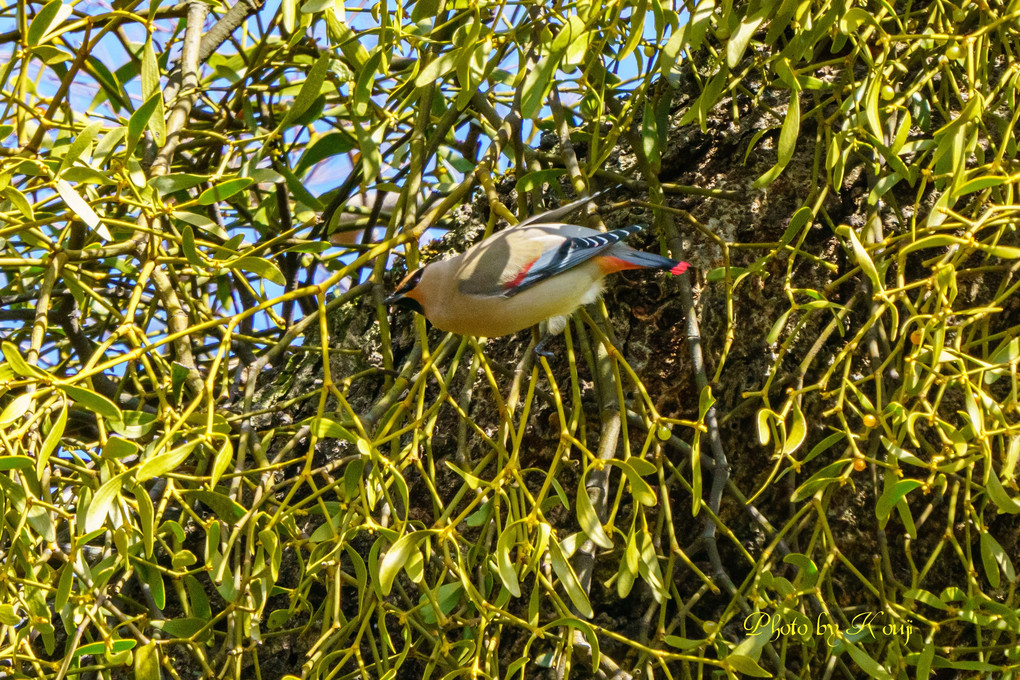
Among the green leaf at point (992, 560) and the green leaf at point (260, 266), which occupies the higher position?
the green leaf at point (260, 266)

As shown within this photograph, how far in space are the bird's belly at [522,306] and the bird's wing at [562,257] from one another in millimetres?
27

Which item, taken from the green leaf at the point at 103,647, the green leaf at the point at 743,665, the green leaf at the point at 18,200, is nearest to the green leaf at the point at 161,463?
the green leaf at the point at 103,647

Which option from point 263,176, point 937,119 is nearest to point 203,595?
point 263,176

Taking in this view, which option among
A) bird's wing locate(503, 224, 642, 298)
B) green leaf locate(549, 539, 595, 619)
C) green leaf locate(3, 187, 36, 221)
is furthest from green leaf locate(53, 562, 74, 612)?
bird's wing locate(503, 224, 642, 298)

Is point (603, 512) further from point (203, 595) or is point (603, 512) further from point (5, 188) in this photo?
point (5, 188)

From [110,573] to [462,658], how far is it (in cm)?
48

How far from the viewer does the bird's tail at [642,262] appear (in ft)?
5.26

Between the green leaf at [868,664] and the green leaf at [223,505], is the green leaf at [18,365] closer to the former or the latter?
the green leaf at [223,505]

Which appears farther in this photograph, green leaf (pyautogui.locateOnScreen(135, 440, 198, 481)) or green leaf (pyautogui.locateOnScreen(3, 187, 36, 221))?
green leaf (pyautogui.locateOnScreen(3, 187, 36, 221))

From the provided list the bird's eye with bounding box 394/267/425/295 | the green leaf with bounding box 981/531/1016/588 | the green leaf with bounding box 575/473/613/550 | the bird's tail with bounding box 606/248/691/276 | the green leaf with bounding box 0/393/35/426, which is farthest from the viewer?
the bird's eye with bounding box 394/267/425/295

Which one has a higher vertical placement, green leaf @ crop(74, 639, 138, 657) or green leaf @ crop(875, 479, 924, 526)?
green leaf @ crop(74, 639, 138, 657)

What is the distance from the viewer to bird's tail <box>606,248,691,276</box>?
1.60m

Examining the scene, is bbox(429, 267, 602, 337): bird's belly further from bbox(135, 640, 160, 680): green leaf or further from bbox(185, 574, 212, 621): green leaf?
bbox(135, 640, 160, 680): green leaf

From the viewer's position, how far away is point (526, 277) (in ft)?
5.95
